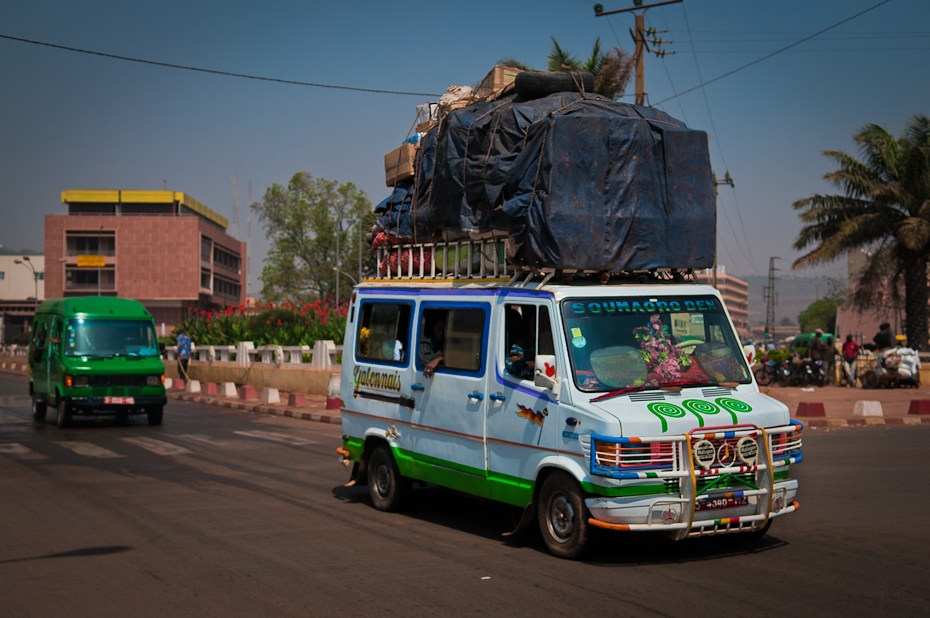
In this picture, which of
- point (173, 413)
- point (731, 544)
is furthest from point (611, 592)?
point (173, 413)

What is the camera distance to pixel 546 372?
745 cm

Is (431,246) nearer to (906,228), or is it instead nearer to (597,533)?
(597,533)

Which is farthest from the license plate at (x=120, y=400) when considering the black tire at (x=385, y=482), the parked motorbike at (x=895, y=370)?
the parked motorbike at (x=895, y=370)

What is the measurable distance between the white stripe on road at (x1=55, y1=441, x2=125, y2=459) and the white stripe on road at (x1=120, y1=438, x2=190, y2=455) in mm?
689

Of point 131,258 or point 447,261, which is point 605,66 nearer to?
point 447,261

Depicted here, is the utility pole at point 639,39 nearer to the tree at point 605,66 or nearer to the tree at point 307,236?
the tree at point 605,66

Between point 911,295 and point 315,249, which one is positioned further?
point 315,249

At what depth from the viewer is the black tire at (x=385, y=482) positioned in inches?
390

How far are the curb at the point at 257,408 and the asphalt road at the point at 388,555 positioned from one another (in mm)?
8510

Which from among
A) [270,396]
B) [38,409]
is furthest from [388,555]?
[270,396]

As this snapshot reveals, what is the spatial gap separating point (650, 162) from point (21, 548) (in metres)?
6.53

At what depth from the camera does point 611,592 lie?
6543 mm

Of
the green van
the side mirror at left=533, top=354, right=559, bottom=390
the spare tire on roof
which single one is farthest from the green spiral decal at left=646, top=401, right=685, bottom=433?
the green van

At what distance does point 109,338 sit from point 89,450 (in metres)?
4.74
